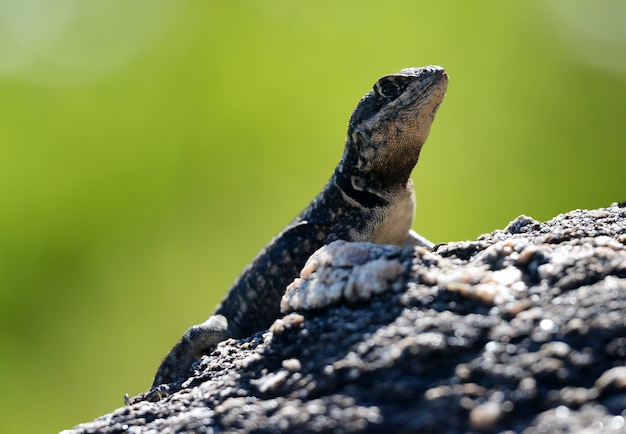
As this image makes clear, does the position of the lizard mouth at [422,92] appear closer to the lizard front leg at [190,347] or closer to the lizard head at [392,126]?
the lizard head at [392,126]

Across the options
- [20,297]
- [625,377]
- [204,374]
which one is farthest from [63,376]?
[625,377]

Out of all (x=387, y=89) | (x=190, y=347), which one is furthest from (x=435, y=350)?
(x=387, y=89)

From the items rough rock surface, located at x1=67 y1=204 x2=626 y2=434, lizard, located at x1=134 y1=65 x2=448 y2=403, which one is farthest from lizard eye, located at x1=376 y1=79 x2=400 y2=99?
rough rock surface, located at x1=67 y1=204 x2=626 y2=434

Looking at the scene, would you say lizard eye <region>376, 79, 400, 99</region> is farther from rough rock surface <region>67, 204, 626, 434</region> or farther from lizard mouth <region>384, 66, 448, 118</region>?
rough rock surface <region>67, 204, 626, 434</region>

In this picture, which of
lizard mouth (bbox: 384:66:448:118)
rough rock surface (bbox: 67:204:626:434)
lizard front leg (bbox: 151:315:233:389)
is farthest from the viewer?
lizard mouth (bbox: 384:66:448:118)

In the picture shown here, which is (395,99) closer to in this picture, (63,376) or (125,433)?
(125,433)

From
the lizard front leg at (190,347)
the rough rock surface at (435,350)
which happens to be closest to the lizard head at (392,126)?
the lizard front leg at (190,347)

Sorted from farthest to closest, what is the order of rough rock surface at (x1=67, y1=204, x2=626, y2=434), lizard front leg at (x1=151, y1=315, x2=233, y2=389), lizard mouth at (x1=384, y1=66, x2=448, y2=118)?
1. lizard mouth at (x1=384, y1=66, x2=448, y2=118)
2. lizard front leg at (x1=151, y1=315, x2=233, y2=389)
3. rough rock surface at (x1=67, y1=204, x2=626, y2=434)

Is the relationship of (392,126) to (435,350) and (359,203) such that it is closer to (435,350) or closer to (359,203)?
(359,203)
